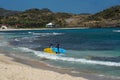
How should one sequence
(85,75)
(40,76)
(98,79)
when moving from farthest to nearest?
(85,75) < (98,79) < (40,76)

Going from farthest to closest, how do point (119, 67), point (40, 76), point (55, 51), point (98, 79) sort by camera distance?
point (55, 51), point (119, 67), point (98, 79), point (40, 76)

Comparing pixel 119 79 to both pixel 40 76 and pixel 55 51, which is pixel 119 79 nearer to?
pixel 40 76

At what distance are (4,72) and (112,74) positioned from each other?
19.5 feet

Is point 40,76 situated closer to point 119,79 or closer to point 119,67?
point 119,79

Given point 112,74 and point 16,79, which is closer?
point 16,79

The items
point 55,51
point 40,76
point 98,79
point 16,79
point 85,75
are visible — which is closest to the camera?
point 16,79

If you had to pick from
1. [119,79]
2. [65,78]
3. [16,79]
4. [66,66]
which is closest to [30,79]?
[16,79]

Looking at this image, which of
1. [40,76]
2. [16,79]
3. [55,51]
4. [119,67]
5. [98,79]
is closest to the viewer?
[16,79]

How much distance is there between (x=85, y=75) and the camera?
17.7 meters

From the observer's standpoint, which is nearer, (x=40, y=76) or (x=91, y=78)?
(x=40, y=76)

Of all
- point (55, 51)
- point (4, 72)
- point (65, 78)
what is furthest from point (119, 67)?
point (55, 51)

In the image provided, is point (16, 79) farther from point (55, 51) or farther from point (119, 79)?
point (55, 51)

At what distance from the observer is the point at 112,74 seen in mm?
18281

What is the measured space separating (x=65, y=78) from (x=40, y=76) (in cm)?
115
